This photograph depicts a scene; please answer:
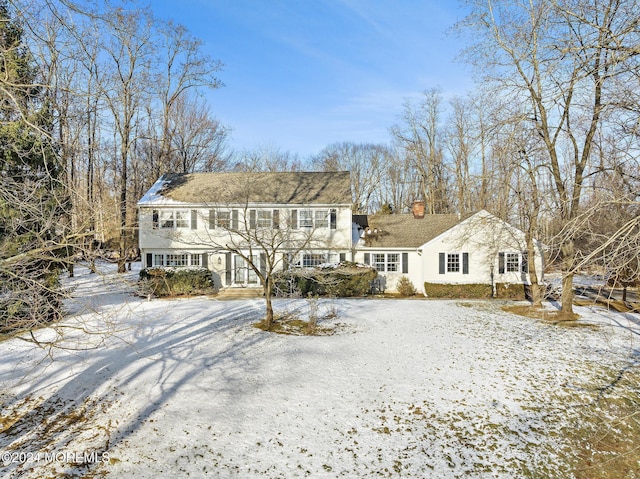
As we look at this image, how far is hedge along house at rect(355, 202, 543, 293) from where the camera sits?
18750 millimetres

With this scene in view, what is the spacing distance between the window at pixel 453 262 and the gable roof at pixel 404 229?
59.8 inches

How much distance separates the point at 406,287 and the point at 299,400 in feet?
42.2

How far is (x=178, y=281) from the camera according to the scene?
1825 centimetres

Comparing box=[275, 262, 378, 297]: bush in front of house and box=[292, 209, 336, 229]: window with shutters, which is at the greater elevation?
box=[292, 209, 336, 229]: window with shutters

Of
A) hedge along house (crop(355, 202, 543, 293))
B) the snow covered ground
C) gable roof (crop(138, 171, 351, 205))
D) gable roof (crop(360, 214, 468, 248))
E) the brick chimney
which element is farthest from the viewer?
the brick chimney

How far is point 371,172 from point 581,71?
123ft

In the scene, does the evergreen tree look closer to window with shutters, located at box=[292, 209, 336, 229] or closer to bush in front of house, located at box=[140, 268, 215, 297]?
bush in front of house, located at box=[140, 268, 215, 297]

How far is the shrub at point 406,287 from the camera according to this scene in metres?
19.4

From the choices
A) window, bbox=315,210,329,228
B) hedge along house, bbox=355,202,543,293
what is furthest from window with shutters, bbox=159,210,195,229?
hedge along house, bbox=355,202,543,293

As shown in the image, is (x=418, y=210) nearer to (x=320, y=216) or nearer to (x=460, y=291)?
(x=460, y=291)

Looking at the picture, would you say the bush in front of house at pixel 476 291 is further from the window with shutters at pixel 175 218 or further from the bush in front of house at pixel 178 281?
the window with shutters at pixel 175 218

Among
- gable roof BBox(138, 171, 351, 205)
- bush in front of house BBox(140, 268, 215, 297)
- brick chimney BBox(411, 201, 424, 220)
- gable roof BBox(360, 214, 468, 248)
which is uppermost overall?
gable roof BBox(138, 171, 351, 205)

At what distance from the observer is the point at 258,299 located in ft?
56.1

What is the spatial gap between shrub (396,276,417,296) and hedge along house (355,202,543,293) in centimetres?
33
